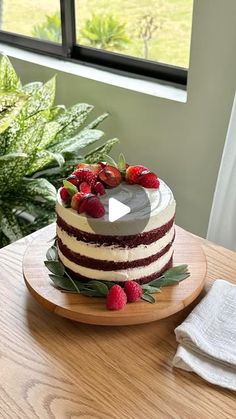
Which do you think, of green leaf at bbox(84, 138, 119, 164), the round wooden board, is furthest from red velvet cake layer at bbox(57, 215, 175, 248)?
green leaf at bbox(84, 138, 119, 164)

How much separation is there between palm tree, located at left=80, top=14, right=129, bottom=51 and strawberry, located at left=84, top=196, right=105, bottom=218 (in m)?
0.97

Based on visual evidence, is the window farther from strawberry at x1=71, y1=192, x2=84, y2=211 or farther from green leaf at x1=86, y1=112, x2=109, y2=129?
strawberry at x1=71, y1=192, x2=84, y2=211

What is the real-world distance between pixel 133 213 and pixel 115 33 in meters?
1.01

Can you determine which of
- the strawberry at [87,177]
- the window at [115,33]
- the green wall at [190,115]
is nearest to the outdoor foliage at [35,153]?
the green wall at [190,115]

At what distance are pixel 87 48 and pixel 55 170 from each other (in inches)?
18.5

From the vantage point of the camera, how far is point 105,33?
68.5 inches

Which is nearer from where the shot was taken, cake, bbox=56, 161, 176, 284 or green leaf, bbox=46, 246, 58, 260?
cake, bbox=56, 161, 176, 284

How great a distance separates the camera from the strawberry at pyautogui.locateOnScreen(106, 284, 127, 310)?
87 cm

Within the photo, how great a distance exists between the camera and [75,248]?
0.90 m

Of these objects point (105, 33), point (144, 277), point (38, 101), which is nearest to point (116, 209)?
point (144, 277)

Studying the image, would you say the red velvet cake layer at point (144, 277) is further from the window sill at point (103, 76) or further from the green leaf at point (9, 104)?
the window sill at point (103, 76)

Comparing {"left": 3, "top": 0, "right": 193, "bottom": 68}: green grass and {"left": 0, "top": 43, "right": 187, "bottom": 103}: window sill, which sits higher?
{"left": 3, "top": 0, "right": 193, "bottom": 68}: green grass

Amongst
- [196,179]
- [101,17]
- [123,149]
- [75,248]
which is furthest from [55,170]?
[75,248]

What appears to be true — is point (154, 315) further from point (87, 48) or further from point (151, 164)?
point (87, 48)
